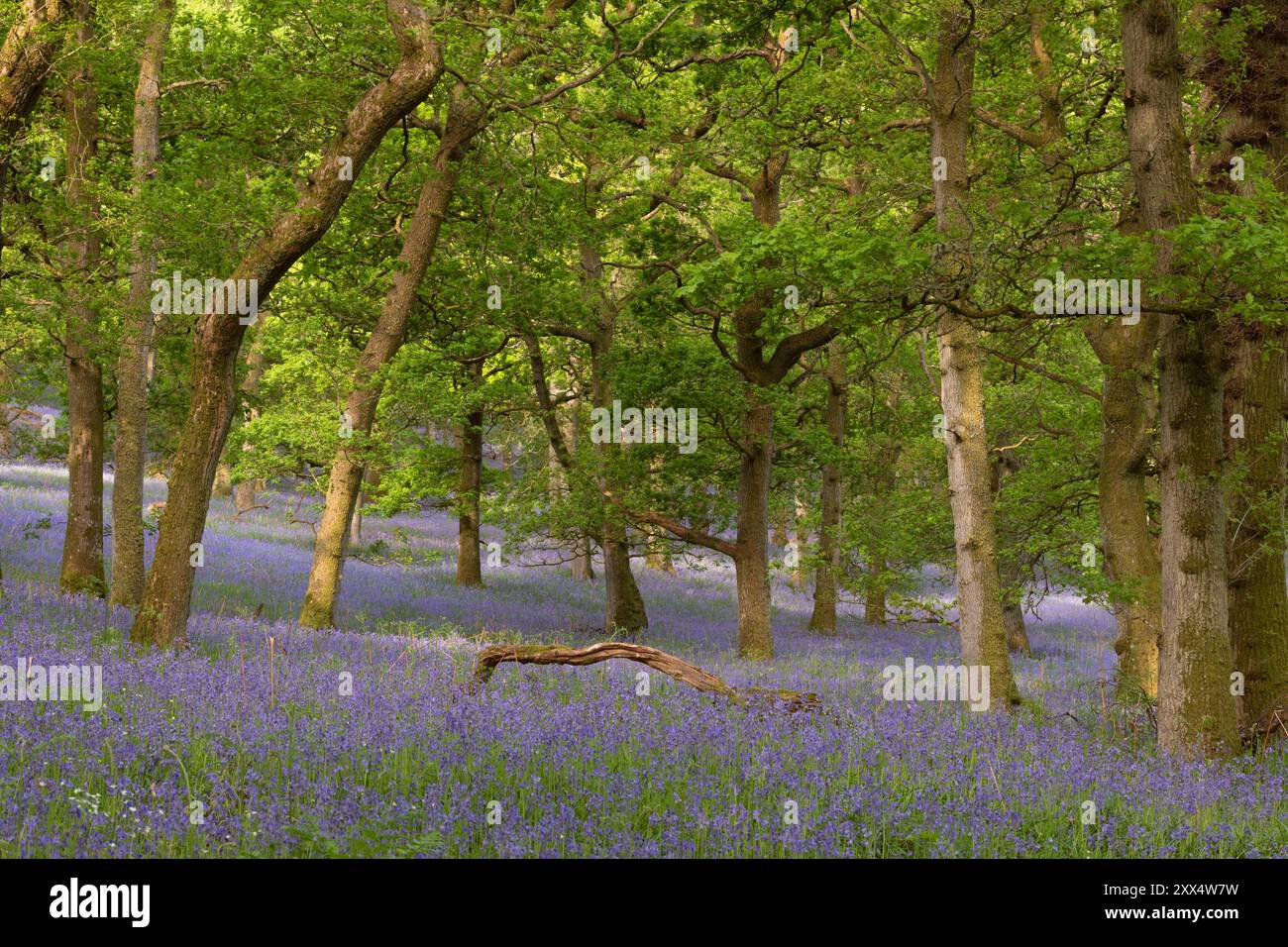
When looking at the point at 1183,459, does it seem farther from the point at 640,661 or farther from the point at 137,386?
the point at 137,386

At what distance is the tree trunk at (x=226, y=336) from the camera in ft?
32.7

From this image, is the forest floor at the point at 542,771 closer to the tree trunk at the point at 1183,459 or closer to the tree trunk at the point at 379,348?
the tree trunk at the point at 1183,459

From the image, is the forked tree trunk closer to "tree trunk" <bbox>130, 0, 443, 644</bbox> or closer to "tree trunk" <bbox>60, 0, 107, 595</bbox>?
"tree trunk" <bbox>130, 0, 443, 644</bbox>

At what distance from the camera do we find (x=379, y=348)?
634 inches

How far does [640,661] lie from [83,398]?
12142mm

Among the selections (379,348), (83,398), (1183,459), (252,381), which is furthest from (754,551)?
(252,381)

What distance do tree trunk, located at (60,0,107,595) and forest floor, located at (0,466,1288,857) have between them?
543 cm

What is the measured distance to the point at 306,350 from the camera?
21562 millimetres

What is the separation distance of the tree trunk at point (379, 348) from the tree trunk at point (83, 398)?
3.27m

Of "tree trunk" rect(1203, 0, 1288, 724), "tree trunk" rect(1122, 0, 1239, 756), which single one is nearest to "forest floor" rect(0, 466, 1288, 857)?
→ "tree trunk" rect(1122, 0, 1239, 756)
